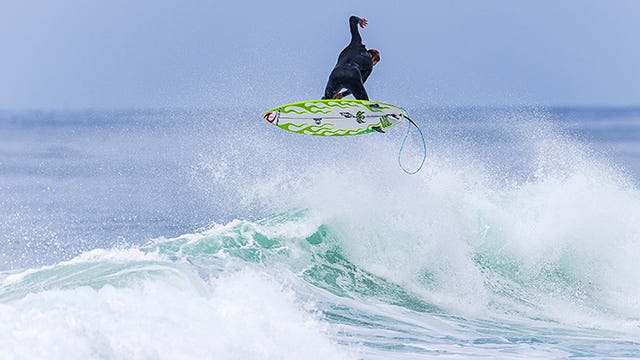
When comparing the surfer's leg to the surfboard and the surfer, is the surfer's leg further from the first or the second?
the surfboard

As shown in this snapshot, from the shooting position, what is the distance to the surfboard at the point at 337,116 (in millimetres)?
12898

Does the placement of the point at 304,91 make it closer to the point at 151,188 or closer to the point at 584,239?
the point at 151,188

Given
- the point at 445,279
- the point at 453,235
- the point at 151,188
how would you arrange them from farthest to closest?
the point at 151,188 → the point at 453,235 → the point at 445,279

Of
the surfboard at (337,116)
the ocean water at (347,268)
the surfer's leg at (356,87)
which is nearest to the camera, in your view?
the ocean water at (347,268)

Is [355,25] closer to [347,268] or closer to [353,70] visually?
[353,70]

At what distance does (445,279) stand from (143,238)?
6.60 metres

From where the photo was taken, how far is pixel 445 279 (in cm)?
1316

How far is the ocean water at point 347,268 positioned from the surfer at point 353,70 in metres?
2.22

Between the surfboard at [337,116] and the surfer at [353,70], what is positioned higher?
the surfer at [353,70]

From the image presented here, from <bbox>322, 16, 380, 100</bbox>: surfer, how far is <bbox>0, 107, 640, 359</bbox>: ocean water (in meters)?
2.22

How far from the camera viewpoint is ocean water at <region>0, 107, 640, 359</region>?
895 centimetres

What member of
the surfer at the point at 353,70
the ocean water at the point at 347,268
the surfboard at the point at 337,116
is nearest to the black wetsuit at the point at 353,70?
the surfer at the point at 353,70

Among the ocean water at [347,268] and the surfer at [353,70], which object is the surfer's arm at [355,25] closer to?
the surfer at [353,70]

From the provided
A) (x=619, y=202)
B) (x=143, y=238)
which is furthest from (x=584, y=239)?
(x=143, y=238)
